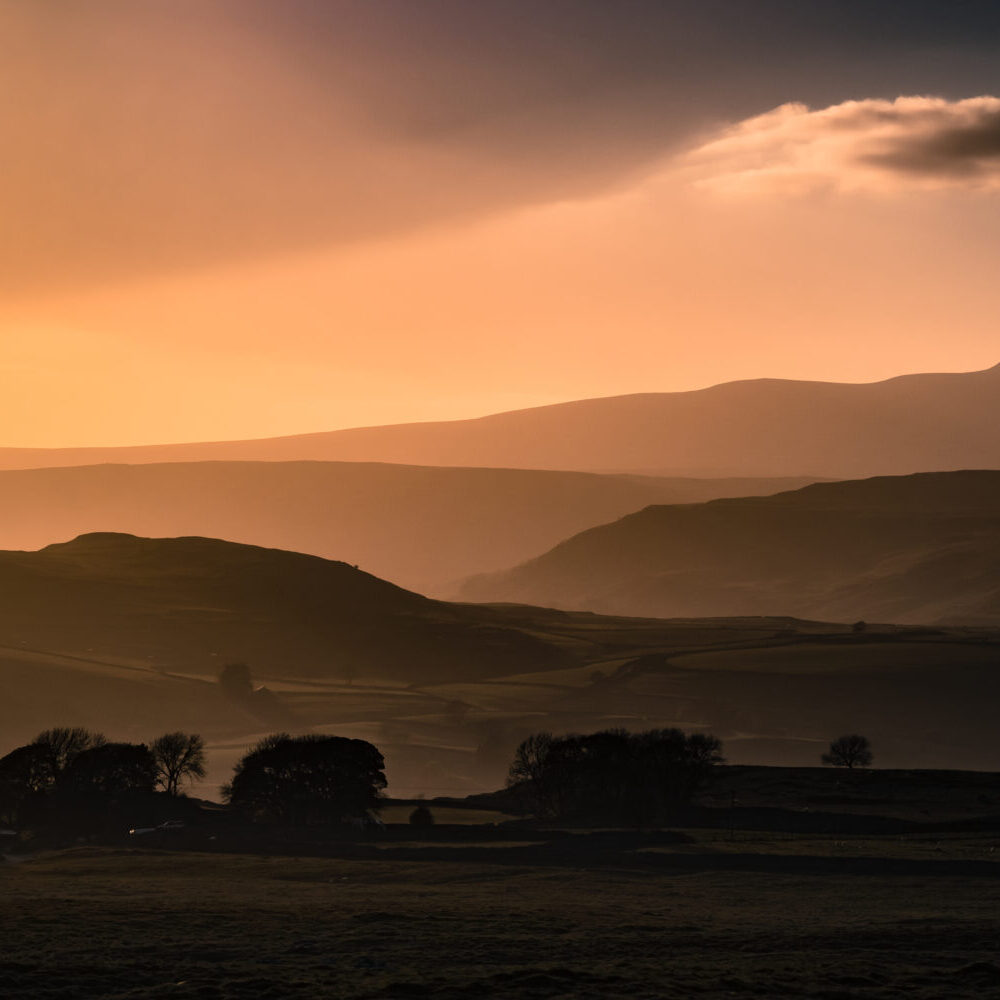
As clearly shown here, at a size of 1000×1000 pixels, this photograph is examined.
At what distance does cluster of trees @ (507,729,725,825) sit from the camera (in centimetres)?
10362

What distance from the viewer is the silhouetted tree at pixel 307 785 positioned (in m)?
102

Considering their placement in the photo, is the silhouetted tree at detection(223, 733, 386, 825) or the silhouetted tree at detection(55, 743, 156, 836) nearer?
the silhouetted tree at detection(55, 743, 156, 836)

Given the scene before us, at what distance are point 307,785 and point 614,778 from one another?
2232 centimetres

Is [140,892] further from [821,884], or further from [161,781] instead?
[161,781]

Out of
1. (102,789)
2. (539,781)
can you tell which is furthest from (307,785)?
(539,781)

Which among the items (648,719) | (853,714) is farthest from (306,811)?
(853,714)

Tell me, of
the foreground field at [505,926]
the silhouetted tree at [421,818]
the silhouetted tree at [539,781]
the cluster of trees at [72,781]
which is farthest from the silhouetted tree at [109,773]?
the silhouetted tree at [539,781]

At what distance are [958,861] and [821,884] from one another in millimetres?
11144

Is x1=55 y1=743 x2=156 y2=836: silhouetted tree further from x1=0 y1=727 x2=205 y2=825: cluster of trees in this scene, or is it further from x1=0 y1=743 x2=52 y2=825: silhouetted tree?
x1=0 y1=743 x2=52 y2=825: silhouetted tree

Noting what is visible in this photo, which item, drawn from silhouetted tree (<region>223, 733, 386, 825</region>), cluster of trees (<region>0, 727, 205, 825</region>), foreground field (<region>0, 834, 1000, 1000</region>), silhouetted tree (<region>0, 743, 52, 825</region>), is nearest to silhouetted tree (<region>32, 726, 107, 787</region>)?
cluster of trees (<region>0, 727, 205, 825</region>)

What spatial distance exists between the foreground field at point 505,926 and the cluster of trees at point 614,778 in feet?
70.9

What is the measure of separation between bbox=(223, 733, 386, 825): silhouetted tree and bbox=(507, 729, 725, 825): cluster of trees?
1297 cm

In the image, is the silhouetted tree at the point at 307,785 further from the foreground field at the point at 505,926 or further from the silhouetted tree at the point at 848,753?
the silhouetted tree at the point at 848,753

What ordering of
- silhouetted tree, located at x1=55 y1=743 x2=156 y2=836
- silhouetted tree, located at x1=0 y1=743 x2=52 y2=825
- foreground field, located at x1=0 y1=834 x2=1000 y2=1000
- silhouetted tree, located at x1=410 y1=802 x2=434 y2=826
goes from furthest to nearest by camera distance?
silhouetted tree, located at x1=0 y1=743 x2=52 y2=825 → silhouetted tree, located at x1=410 y1=802 x2=434 y2=826 → silhouetted tree, located at x1=55 y1=743 x2=156 y2=836 → foreground field, located at x1=0 y1=834 x2=1000 y2=1000
